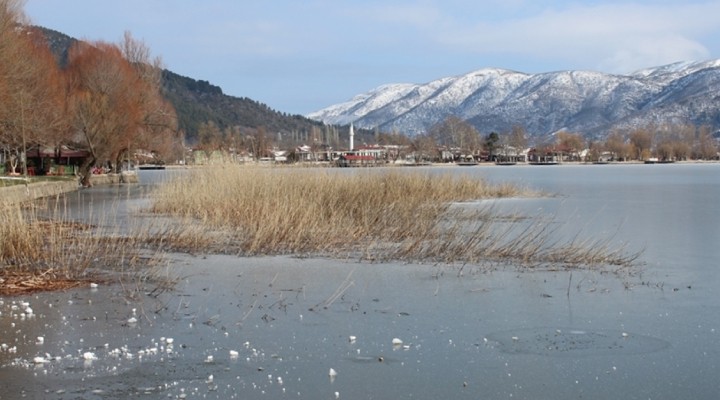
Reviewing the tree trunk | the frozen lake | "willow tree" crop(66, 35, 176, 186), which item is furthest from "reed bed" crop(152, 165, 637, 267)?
"willow tree" crop(66, 35, 176, 186)

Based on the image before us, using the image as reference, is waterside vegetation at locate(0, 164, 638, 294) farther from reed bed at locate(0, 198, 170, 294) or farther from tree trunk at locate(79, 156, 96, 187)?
tree trunk at locate(79, 156, 96, 187)

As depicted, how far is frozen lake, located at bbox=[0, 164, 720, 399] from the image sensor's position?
643cm

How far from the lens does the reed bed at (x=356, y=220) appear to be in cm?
1387

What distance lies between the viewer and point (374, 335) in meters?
8.10

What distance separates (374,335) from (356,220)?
33.4 ft

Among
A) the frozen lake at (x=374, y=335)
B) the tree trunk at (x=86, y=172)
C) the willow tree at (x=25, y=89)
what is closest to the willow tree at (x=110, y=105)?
the tree trunk at (x=86, y=172)

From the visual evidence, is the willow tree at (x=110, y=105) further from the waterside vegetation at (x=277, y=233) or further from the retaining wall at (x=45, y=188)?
the waterside vegetation at (x=277, y=233)

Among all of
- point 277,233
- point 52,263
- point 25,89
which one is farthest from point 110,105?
point 52,263

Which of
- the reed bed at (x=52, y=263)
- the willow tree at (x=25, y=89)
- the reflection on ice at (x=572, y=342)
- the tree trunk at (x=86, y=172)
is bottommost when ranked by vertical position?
the reflection on ice at (x=572, y=342)

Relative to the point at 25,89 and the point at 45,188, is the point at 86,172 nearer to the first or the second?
the point at 25,89

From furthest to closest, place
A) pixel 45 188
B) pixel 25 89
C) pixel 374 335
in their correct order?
pixel 25 89 → pixel 45 188 → pixel 374 335

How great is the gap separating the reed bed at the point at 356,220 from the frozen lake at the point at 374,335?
1300mm

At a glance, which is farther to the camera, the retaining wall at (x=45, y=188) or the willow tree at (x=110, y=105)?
the willow tree at (x=110, y=105)

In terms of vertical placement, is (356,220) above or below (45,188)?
below
